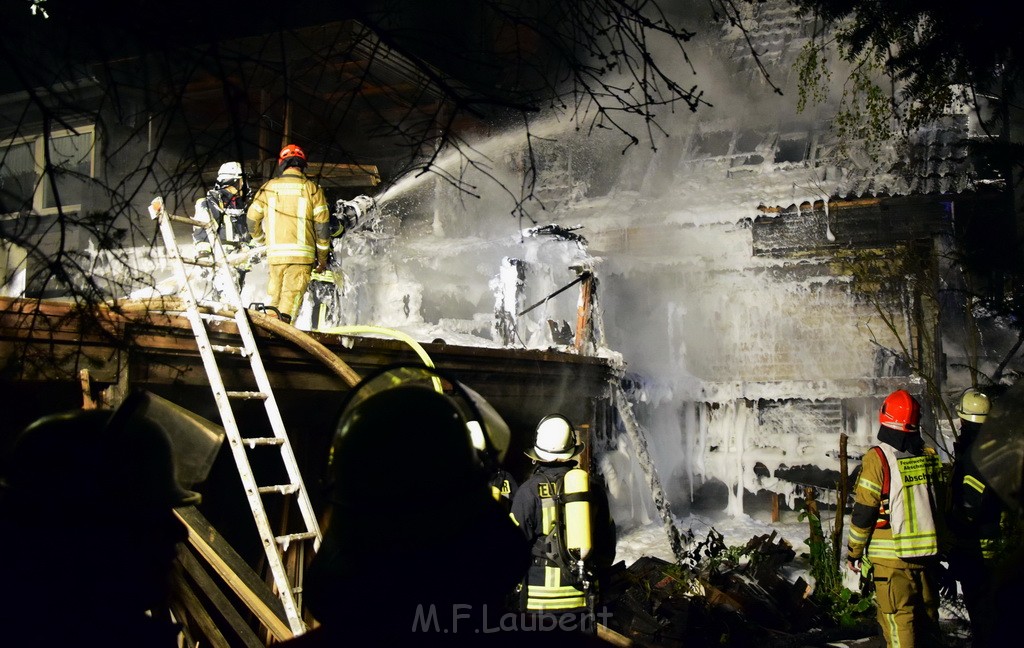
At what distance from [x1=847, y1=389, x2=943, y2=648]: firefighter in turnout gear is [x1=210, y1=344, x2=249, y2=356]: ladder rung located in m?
4.16

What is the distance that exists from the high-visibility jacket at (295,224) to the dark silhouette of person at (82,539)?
16.9 feet

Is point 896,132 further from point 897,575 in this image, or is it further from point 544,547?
point 544,547

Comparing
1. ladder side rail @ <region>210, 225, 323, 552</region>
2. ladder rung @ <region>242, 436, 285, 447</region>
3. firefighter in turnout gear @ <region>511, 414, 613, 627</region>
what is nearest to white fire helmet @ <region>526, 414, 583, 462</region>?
firefighter in turnout gear @ <region>511, 414, 613, 627</region>

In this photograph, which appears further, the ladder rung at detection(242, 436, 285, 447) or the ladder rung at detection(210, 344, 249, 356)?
the ladder rung at detection(210, 344, 249, 356)

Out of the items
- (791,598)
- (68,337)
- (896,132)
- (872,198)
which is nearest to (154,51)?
(68,337)

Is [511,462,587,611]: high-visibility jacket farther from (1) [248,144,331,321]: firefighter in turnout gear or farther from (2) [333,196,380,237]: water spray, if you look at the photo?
(2) [333,196,380,237]: water spray

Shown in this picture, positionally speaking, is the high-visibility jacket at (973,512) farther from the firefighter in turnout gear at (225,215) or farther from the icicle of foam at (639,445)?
the firefighter in turnout gear at (225,215)

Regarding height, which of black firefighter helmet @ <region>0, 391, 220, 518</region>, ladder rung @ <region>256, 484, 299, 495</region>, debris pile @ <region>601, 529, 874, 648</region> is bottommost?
debris pile @ <region>601, 529, 874, 648</region>

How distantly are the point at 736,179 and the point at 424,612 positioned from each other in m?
12.3

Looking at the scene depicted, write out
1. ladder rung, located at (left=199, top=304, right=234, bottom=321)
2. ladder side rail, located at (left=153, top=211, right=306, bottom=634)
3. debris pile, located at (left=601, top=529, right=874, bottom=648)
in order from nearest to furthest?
ladder side rail, located at (left=153, top=211, right=306, bottom=634), ladder rung, located at (left=199, top=304, right=234, bottom=321), debris pile, located at (left=601, top=529, right=874, bottom=648)

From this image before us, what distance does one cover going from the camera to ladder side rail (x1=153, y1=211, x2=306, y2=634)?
4203 mm

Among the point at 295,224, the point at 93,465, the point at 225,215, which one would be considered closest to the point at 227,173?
the point at 225,215

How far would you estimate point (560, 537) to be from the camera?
4598 mm

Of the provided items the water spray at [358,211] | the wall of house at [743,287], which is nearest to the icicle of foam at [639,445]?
the wall of house at [743,287]
